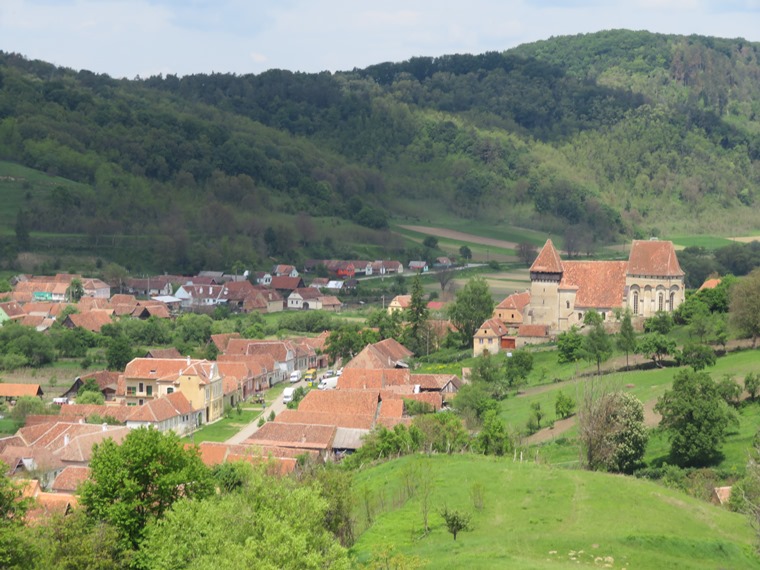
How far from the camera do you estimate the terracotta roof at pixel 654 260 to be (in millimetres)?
70938

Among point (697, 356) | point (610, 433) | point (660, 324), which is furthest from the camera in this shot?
point (660, 324)

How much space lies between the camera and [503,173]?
188 metres

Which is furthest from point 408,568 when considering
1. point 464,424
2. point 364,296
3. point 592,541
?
point 364,296

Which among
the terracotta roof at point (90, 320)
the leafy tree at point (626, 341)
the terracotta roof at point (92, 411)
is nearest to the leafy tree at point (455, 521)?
the terracotta roof at point (92, 411)

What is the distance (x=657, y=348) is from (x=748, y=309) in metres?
4.76

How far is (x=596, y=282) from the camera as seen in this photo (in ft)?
238

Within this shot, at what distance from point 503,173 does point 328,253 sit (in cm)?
5942

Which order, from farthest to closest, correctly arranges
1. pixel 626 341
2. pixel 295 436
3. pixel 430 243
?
pixel 430 243 < pixel 626 341 < pixel 295 436

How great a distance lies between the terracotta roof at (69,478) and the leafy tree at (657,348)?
28.7 m

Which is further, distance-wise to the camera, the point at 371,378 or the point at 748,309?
the point at 371,378

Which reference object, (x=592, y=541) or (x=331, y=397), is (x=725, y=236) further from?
(x=592, y=541)

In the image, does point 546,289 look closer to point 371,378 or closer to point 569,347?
point 569,347

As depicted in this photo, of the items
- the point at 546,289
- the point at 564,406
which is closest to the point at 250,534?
the point at 564,406

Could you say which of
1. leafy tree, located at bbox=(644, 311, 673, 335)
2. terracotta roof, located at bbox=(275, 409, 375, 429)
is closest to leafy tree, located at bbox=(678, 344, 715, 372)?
leafy tree, located at bbox=(644, 311, 673, 335)
